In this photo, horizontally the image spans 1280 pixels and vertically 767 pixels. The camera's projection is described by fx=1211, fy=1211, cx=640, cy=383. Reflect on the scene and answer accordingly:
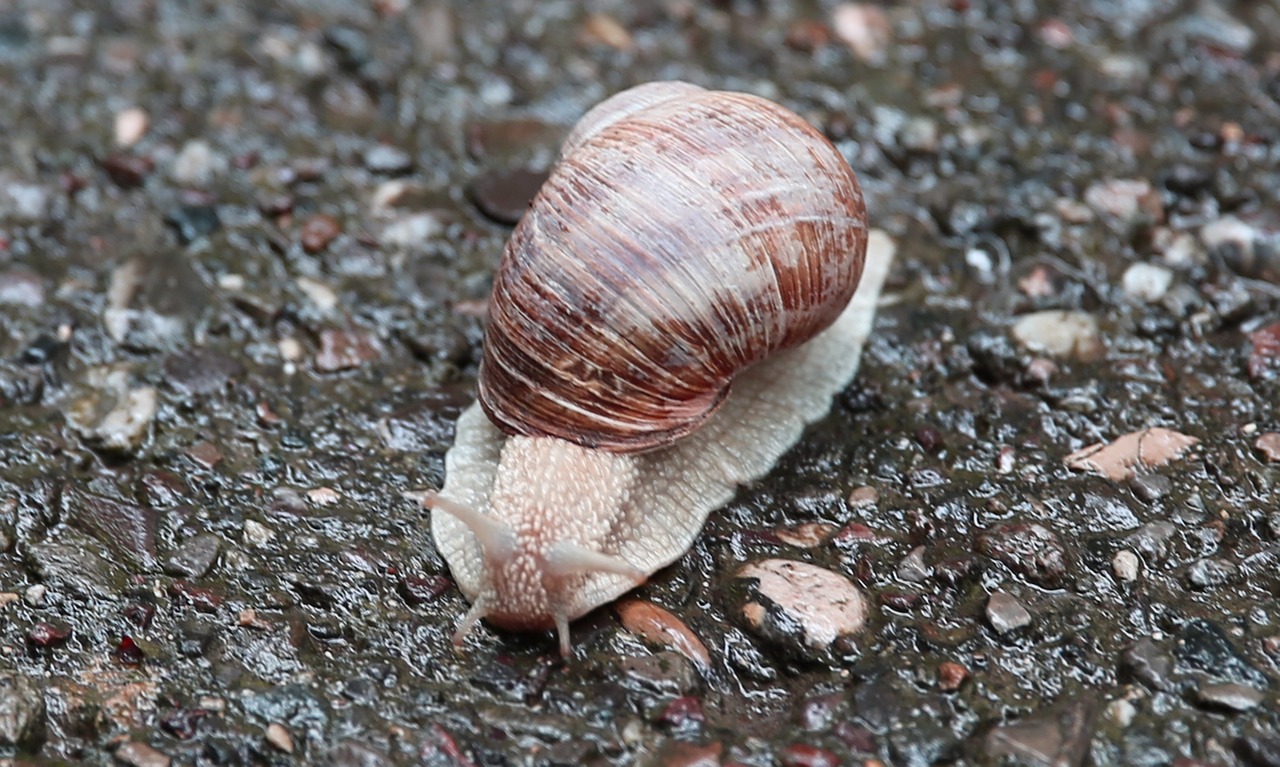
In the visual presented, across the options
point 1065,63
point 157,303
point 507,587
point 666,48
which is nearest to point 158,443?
point 157,303

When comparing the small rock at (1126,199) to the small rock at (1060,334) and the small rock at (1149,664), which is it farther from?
the small rock at (1149,664)

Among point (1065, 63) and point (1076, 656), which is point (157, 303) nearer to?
point (1076, 656)

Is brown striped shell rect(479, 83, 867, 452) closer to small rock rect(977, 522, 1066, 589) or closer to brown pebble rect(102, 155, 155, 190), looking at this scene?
small rock rect(977, 522, 1066, 589)

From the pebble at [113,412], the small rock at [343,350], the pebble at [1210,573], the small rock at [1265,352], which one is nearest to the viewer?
the pebble at [1210,573]

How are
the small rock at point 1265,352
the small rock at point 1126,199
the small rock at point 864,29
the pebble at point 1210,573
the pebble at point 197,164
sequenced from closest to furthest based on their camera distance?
1. the pebble at point 1210,573
2. the small rock at point 1265,352
3. the small rock at point 1126,199
4. the pebble at point 197,164
5. the small rock at point 864,29

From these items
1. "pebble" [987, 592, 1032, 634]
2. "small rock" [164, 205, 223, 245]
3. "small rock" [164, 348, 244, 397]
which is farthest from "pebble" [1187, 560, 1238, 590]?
"small rock" [164, 205, 223, 245]

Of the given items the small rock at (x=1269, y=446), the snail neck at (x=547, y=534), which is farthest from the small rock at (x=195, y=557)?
the small rock at (x=1269, y=446)
